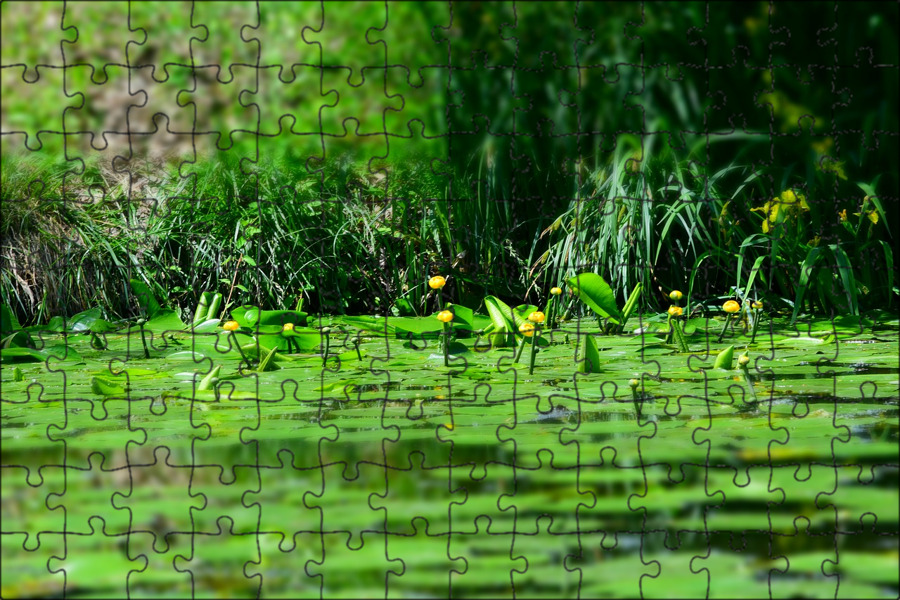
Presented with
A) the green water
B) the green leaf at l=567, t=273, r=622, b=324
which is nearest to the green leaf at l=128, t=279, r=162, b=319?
the green water

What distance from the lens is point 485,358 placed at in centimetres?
419

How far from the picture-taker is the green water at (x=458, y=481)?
6.58 ft

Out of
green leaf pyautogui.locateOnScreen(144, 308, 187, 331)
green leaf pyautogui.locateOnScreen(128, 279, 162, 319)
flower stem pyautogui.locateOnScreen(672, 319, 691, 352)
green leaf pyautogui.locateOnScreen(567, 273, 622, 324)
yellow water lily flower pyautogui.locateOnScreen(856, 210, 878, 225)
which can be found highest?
yellow water lily flower pyautogui.locateOnScreen(856, 210, 878, 225)

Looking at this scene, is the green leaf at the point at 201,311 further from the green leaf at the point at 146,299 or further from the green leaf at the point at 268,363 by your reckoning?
the green leaf at the point at 268,363

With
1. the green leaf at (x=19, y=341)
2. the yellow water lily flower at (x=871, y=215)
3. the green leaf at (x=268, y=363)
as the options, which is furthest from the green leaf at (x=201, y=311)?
the yellow water lily flower at (x=871, y=215)

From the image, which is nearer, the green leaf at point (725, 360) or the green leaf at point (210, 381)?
the green leaf at point (210, 381)

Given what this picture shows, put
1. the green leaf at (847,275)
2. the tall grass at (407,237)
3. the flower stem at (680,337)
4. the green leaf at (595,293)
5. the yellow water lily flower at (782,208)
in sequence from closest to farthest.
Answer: the flower stem at (680,337)
the green leaf at (595,293)
the green leaf at (847,275)
the yellow water lily flower at (782,208)
the tall grass at (407,237)

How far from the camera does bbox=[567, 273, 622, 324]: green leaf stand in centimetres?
436

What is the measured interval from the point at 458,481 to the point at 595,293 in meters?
2.00

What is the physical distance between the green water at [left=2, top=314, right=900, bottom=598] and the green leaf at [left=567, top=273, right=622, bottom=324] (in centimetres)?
49

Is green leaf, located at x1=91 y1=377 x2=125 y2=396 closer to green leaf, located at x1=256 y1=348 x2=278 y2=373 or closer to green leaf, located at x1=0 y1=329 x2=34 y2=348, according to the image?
green leaf, located at x1=256 y1=348 x2=278 y2=373
